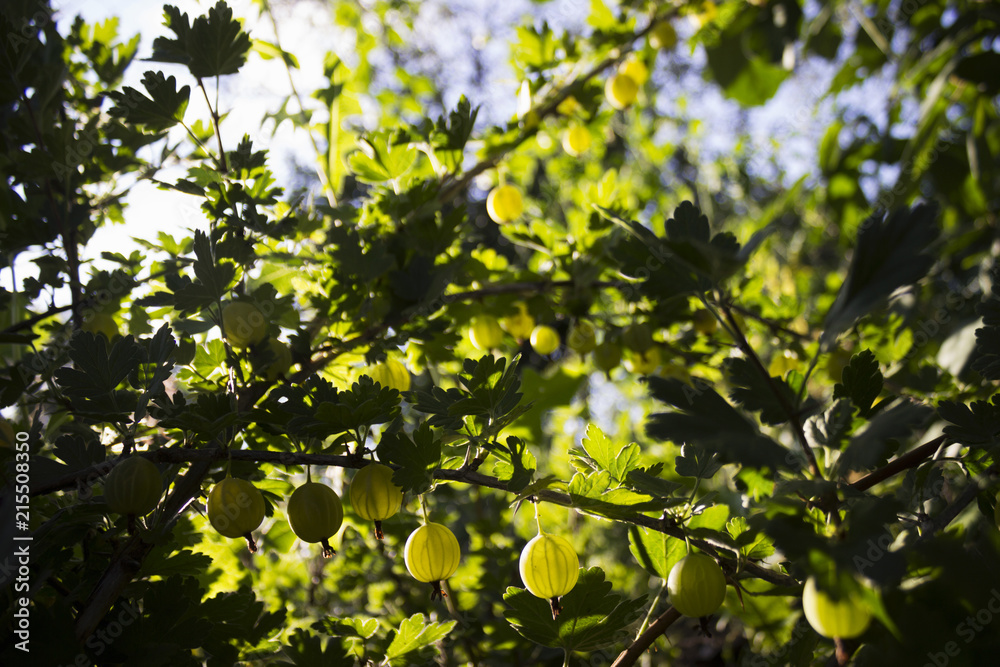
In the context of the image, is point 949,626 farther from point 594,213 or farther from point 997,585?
point 594,213

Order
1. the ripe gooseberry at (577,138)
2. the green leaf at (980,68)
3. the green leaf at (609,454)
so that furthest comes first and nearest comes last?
the green leaf at (980,68) < the ripe gooseberry at (577,138) < the green leaf at (609,454)

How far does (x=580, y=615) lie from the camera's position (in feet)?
1.90

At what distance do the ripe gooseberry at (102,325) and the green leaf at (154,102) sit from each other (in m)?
0.25

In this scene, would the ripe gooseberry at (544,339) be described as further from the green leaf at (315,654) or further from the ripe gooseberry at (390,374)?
the green leaf at (315,654)

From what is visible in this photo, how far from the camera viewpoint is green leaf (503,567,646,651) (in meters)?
0.58

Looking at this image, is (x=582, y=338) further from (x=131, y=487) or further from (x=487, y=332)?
(x=131, y=487)

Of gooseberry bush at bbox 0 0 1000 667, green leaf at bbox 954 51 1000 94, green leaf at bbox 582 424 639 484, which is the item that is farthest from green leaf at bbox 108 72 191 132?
green leaf at bbox 954 51 1000 94

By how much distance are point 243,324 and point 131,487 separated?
0.20 m

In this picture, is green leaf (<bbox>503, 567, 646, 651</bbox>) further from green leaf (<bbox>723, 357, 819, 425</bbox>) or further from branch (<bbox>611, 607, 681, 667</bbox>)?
green leaf (<bbox>723, 357, 819, 425</bbox>)

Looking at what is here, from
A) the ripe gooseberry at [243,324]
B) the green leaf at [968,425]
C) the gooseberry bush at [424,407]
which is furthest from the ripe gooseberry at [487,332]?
the green leaf at [968,425]

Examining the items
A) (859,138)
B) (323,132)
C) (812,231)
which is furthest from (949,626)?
(812,231)

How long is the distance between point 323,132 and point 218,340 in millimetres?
453

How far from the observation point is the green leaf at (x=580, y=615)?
0.58 m

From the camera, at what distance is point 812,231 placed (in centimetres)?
279
